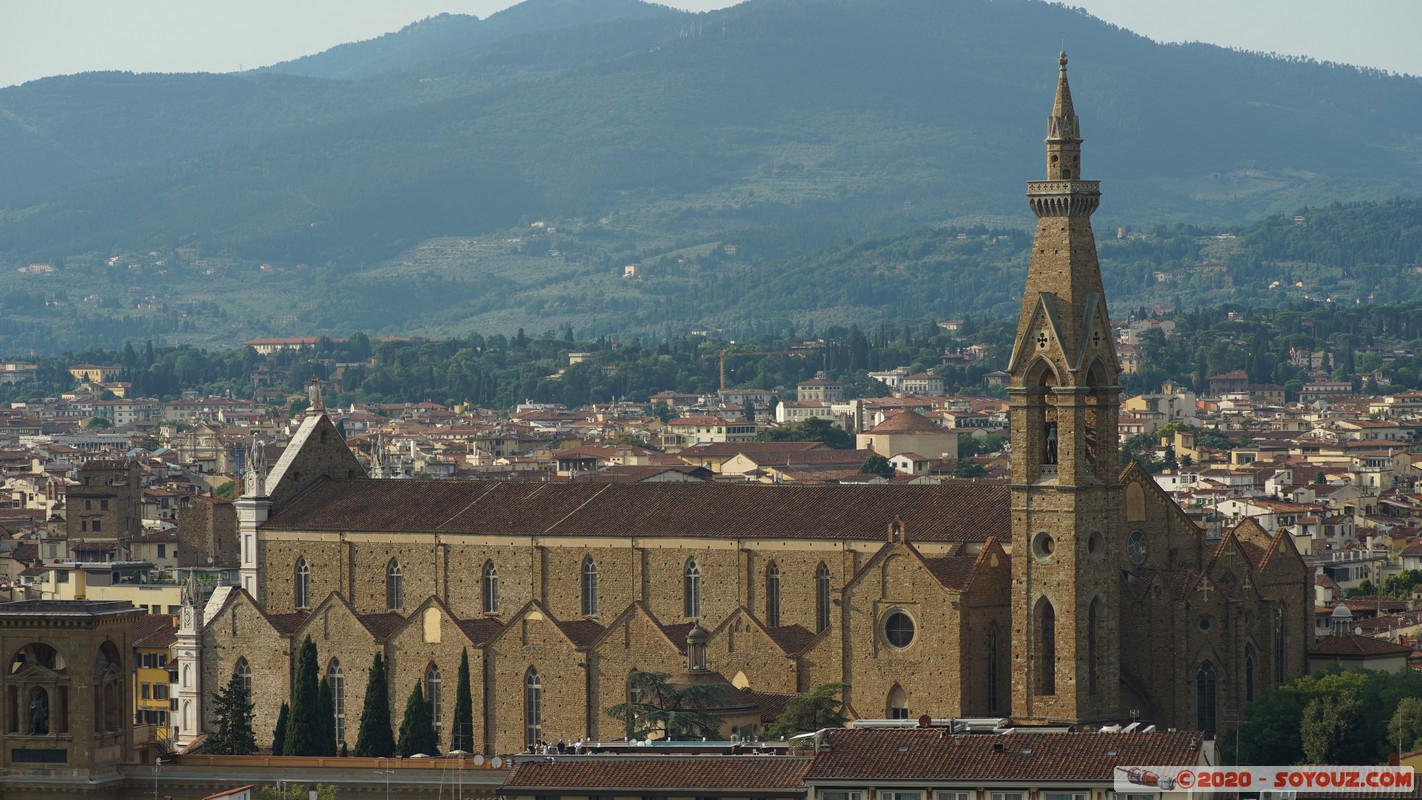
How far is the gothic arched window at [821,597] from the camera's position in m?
65.8

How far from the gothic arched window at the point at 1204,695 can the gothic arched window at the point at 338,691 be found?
18141 mm

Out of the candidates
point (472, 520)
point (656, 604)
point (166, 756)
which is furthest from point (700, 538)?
point (166, 756)

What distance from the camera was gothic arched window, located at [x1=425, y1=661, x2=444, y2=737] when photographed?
69.1 m

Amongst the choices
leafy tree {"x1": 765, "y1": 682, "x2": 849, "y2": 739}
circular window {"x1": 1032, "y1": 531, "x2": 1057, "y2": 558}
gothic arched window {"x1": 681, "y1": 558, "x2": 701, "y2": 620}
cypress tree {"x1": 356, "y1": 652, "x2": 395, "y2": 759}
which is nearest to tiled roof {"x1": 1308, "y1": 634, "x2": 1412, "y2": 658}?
circular window {"x1": 1032, "y1": 531, "x2": 1057, "y2": 558}

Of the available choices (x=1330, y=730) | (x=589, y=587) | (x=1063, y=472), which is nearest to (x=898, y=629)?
(x=1063, y=472)

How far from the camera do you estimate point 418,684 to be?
67.1m

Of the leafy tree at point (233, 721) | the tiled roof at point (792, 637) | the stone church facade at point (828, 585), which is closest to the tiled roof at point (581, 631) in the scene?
the stone church facade at point (828, 585)

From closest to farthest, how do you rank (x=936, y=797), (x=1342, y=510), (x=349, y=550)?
(x=936, y=797) < (x=349, y=550) < (x=1342, y=510)

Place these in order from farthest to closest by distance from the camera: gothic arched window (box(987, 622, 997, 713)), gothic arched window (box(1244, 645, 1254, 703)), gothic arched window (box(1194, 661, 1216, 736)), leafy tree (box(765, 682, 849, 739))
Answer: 1. gothic arched window (box(1244, 645, 1254, 703))
2. gothic arched window (box(1194, 661, 1216, 736))
3. gothic arched window (box(987, 622, 997, 713))
4. leafy tree (box(765, 682, 849, 739))

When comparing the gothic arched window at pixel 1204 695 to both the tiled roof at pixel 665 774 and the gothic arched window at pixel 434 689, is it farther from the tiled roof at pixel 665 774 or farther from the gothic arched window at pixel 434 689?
the tiled roof at pixel 665 774

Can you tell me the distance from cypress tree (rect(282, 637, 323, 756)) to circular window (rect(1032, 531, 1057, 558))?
14.5 meters

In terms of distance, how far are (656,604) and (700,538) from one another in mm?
1750

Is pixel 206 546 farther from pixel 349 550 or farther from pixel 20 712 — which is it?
pixel 20 712

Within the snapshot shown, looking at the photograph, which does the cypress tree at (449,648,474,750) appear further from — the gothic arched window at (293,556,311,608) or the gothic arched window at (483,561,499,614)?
the gothic arched window at (293,556,311,608)
